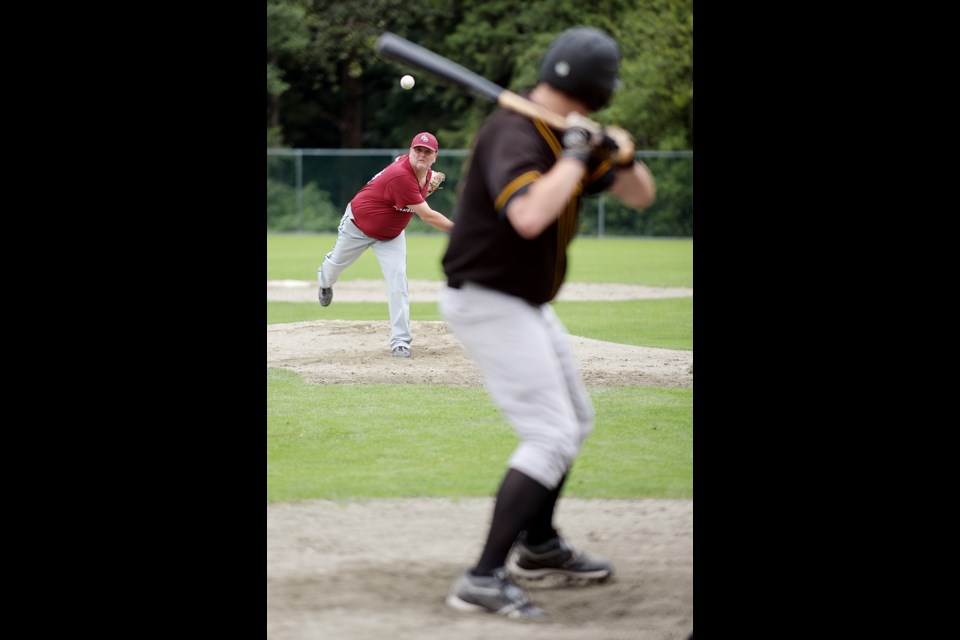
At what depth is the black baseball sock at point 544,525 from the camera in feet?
17.0

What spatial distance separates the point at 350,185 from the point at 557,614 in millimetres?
31089

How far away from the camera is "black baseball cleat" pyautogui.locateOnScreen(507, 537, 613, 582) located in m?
5.18

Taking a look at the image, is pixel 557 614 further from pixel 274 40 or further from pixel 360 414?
pixel 274 40

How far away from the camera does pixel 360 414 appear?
27.9ft

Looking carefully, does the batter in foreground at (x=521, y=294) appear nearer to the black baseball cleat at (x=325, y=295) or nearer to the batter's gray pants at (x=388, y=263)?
the batter's gray pants at (x=388, y=263)

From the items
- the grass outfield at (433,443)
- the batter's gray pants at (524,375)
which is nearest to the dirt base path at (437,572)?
the grass outfield at (433,443)

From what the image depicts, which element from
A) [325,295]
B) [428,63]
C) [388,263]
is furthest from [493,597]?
[325,295]

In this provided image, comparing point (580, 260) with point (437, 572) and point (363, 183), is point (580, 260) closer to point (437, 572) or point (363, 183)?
point (363, 183)

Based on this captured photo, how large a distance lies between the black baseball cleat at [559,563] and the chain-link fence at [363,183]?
2747 centimetres

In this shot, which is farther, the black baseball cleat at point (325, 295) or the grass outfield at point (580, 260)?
the grass outfield at point (580, 260)

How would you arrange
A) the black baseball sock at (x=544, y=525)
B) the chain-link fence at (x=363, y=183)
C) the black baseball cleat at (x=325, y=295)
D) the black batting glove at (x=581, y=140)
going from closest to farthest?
the black batting glove at (x=581, y=140) → the black baseball sock at (x=544, y=525) → the black baseball cleat at (x=325, y=295) → the chain-link fence at (x=363, y=183)

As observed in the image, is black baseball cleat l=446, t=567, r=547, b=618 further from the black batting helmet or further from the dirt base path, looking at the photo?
the black batting helmet

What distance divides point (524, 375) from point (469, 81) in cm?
144
